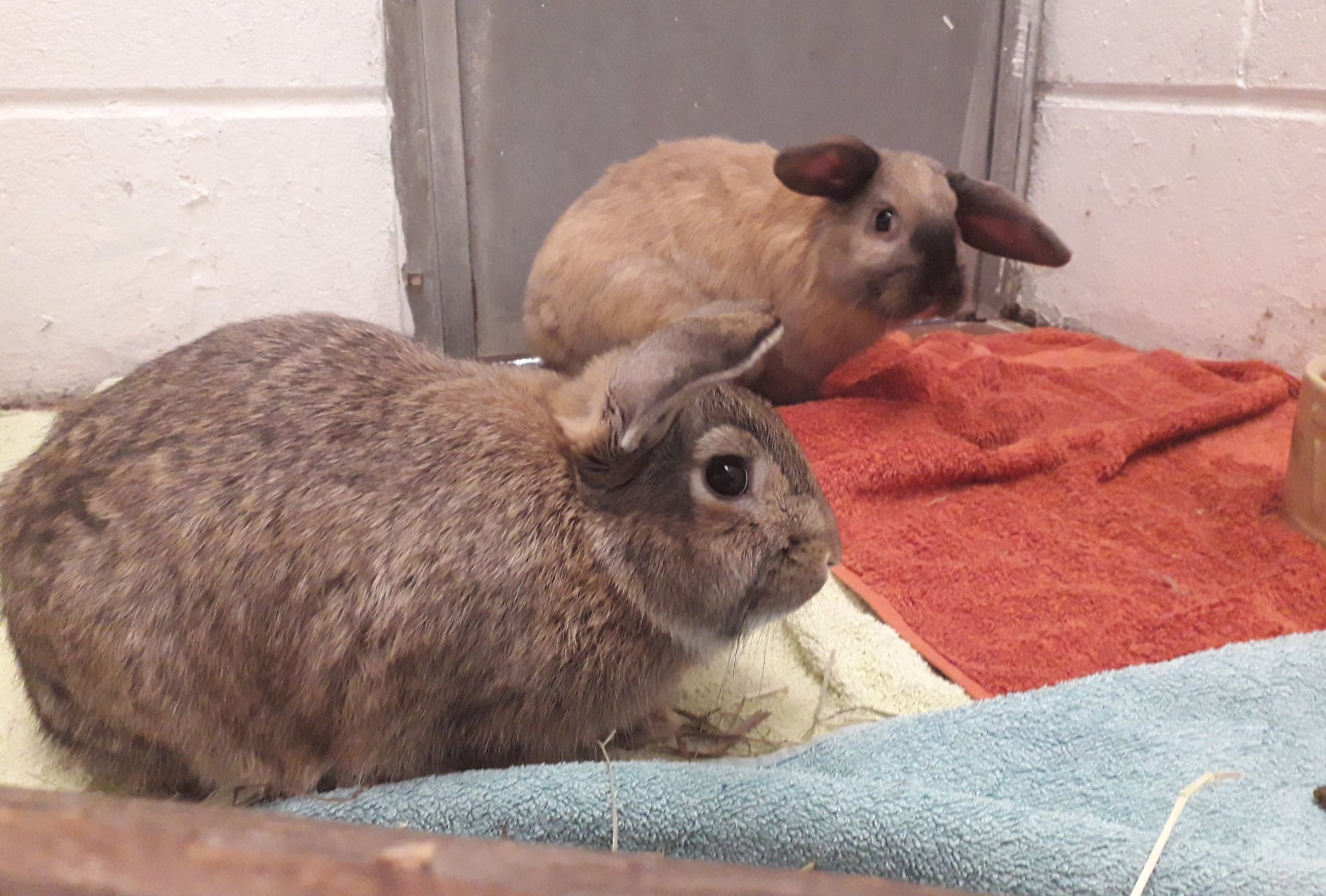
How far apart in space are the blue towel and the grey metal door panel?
239 cm

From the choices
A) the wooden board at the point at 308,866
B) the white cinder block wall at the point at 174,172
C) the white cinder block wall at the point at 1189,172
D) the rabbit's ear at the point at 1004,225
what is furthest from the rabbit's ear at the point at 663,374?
the white cinder block wall at the point at 1189,172

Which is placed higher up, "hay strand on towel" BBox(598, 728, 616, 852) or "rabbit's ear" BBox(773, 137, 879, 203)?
"rabbit's ear" BBox(773, 137, 879, 203)

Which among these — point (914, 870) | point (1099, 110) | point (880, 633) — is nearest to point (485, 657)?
point (914, 870)

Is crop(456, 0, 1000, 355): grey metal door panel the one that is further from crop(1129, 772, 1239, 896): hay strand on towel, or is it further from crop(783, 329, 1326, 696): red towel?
crop(1129, 772, 1239, 896): hay strand on towel

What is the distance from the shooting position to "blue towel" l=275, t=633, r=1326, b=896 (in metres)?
1.17

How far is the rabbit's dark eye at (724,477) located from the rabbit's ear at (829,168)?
60.1 inches

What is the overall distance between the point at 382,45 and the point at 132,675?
2337 millimetres

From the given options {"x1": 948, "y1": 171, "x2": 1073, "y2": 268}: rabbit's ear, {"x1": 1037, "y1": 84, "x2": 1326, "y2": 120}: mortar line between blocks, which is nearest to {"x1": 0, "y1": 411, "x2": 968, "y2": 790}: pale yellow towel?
{"x1": 948, "y1": 171, "x2": 1073, "y2": 268}: rabbit's ear

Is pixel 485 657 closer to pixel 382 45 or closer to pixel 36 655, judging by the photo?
pixel 36 655

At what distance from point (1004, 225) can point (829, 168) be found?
58 centimetres

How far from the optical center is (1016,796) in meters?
1.42

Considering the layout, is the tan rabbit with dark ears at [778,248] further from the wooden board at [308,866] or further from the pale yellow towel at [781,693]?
the wooden board at [308,866]

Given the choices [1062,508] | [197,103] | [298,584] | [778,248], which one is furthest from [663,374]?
[197,103]

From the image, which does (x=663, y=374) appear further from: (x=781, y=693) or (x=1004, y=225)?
(x=1004, y=225)
